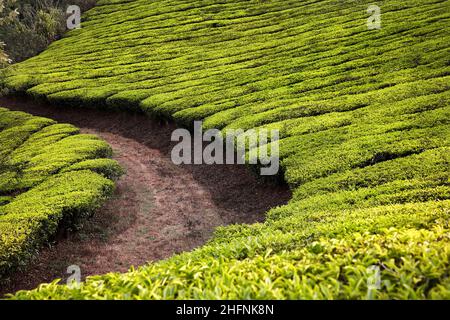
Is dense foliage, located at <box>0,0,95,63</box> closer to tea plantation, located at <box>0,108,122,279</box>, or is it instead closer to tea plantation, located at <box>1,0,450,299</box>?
tea plantation, located at <box>1,0,450,299</box>

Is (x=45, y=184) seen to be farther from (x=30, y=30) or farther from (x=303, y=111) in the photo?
(x=30, y=30)

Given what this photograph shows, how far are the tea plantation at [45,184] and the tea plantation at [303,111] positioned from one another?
53 centimetres


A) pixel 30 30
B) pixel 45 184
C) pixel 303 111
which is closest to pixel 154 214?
pixel 45 184

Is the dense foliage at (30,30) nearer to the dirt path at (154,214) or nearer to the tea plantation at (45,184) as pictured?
the tea plantation at (45,184)

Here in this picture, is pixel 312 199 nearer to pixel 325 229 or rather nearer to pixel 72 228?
pixel 325 229

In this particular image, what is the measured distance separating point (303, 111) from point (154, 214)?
648 cm

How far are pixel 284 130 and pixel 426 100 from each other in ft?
14.7

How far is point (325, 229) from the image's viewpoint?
5668 mm

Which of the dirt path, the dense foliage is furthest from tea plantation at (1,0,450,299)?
the dense foliage

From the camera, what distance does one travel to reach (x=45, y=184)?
12.9 m

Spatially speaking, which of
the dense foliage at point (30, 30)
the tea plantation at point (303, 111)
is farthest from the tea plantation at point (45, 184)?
the dense foliage at point (30, 30)

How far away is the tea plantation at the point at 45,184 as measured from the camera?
9.78 metres

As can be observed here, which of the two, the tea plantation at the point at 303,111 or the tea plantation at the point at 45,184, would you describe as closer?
the tea plantation at the point at 303,111
